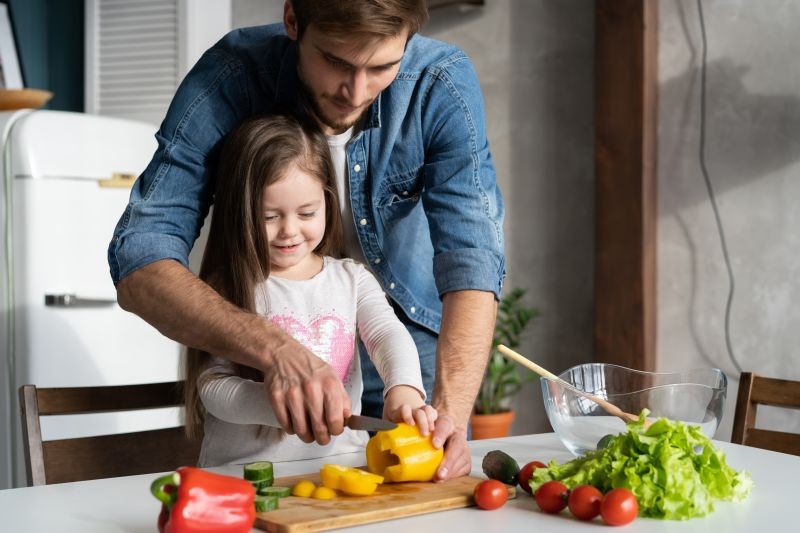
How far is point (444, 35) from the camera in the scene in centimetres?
414

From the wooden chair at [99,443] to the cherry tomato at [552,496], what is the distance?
87 cm

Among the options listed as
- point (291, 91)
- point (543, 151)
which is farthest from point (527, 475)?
point (543, 151)

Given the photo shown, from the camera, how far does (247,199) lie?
1846 millimetres

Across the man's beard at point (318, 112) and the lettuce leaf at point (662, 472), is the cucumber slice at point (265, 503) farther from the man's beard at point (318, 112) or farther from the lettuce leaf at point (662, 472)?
the man's beard at point (318, 112)

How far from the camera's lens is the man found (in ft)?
5.59

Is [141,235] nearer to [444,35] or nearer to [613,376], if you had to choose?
[613,376]

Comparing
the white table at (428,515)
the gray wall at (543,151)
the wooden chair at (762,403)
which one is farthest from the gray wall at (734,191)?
the white table at (428,515)

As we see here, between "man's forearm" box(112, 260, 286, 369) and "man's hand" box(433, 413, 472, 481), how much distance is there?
0.97 ft

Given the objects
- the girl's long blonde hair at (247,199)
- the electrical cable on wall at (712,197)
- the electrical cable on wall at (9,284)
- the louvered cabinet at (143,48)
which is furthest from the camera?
the louvered cabinet at (143,48)

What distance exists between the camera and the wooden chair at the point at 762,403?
1.99 metres

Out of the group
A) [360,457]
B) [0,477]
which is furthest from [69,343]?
[360,457]

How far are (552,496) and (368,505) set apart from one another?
0.79ft

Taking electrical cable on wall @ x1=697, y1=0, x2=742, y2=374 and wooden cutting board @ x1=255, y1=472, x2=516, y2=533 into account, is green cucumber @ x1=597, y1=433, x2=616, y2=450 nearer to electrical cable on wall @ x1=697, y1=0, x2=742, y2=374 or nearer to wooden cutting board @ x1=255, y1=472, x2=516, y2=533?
wooden cutting board @ x1=255, y1=472, x2=516, y2=533

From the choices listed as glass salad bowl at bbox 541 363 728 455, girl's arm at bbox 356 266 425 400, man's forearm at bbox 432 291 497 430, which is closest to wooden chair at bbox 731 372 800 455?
glass salad bowl at bbox 541 363 728 455
